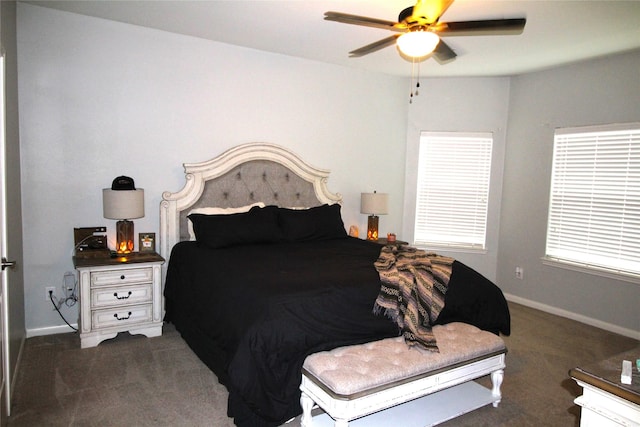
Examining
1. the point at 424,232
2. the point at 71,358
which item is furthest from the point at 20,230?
the point at 424,232

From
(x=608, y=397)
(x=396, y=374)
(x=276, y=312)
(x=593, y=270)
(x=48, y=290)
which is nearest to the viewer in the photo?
(x=608, y=397)

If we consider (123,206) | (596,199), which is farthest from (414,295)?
(596,199)

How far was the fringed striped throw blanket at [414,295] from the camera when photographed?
2.53 metres

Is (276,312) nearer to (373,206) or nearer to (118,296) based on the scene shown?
(118,296)

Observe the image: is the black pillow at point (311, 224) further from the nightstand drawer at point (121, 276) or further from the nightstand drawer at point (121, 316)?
the nightstand drawer at point (121, 316)

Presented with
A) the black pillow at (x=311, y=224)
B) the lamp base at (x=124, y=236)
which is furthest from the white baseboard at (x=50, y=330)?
the black pillow at (x=311, y=224)

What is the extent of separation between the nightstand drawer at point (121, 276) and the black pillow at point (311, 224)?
126 cm

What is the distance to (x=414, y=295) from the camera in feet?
8.72

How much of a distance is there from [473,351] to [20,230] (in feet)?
11.0

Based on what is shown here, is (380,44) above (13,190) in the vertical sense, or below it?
above

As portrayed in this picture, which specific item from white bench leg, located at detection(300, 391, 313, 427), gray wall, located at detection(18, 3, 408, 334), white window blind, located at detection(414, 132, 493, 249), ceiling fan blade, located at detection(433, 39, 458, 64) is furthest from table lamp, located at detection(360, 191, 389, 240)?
white bench leg, located at detection(300, 391, 313, 427)

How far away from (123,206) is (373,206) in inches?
104

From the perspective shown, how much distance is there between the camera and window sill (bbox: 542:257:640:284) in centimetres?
402

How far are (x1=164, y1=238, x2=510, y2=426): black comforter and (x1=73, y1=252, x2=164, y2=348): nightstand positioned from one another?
203 mm
